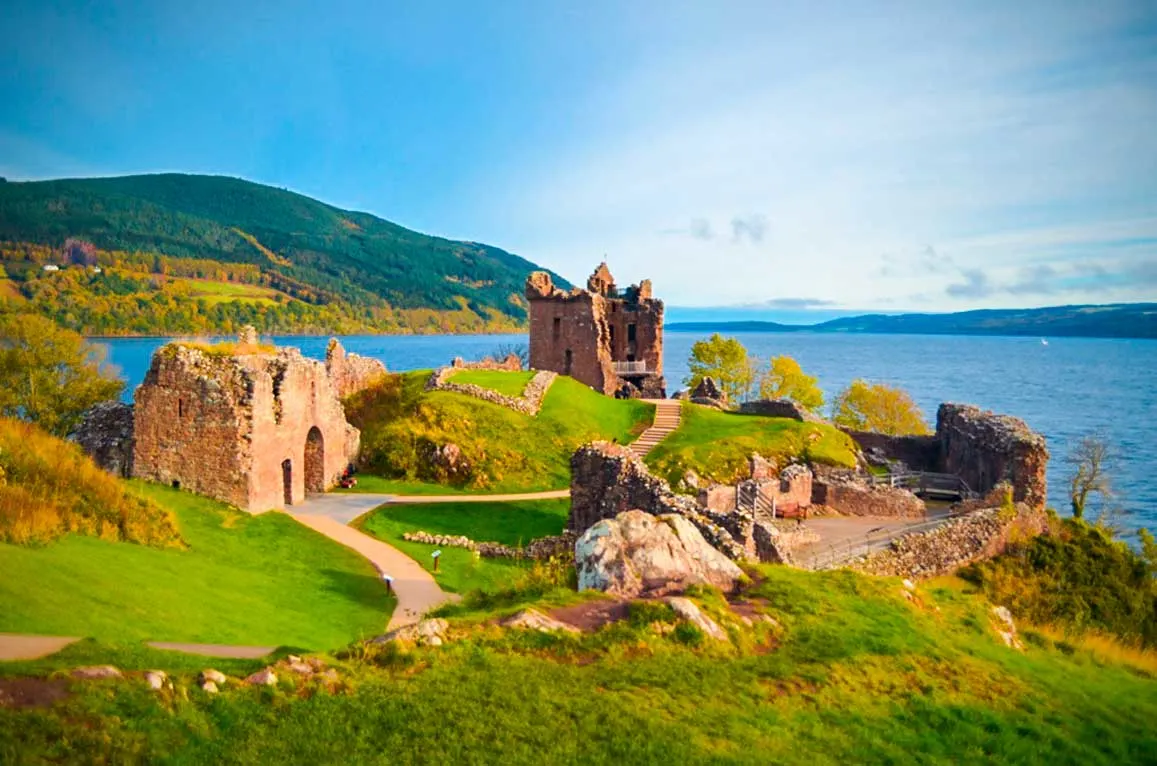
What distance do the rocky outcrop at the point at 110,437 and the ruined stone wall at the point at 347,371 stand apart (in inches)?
505

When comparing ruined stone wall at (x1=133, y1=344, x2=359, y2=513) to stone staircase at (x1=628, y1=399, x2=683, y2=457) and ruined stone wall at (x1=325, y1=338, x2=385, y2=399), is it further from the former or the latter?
stone staircase at (x1=628, y1=399, x2=683, y2=457)

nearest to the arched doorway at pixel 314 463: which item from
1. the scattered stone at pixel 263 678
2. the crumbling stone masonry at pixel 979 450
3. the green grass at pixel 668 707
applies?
the green grass at pixel 668 707

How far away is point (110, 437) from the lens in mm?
25469

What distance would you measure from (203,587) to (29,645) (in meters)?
6.02

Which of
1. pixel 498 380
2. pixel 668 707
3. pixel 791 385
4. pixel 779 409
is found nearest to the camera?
pixel 668 707

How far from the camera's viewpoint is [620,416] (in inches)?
1615

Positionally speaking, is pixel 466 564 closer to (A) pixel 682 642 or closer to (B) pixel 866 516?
(A) pixel 682 642

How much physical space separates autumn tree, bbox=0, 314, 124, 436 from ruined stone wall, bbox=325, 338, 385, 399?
1077 cm

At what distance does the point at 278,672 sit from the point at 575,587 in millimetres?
5395

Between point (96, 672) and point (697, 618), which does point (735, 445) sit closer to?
point (697, 618)

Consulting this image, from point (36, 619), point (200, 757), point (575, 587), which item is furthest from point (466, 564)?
point (200, 757)

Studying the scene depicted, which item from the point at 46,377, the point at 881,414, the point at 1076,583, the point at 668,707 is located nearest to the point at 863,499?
the point at 1076,583

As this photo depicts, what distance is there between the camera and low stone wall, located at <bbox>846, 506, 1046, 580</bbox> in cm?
2205

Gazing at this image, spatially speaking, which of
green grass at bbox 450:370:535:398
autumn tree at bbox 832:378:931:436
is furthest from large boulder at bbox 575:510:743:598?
autumn tree at bbox 832:378:931:436
